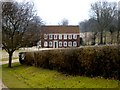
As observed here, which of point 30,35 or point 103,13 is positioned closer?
point 30,35

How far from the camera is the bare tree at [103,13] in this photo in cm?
6546

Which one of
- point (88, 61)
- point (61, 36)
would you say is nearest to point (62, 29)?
point (61, 36)

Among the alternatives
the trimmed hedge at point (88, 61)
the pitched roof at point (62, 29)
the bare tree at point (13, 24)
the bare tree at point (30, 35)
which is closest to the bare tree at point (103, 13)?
the pitched roof at point (62, 29)

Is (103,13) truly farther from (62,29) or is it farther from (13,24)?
(13,24)

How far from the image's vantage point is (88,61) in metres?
15.1

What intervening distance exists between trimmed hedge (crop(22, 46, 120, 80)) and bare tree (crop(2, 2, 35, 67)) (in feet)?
41.0

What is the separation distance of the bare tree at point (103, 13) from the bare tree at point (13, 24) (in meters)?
33.8

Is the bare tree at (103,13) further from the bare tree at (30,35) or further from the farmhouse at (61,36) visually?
the bare tree at (30,35)

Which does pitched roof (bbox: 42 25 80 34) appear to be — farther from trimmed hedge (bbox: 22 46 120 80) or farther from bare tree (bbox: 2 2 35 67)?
trimmed hedge (bbox: 22 46 120 80)

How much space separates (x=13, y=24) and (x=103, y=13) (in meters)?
35.7

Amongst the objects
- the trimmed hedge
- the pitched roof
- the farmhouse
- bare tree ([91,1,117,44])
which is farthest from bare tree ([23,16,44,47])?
the pitched roof

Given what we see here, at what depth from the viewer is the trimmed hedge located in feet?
42.9

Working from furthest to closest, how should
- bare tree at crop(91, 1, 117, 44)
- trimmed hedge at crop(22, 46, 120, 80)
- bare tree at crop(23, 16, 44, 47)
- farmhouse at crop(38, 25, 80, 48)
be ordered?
farmhouse at crop(38, 25, 80, 48) → bare tree at crop(91, 1, 117, 44) → bare tree at crop(23, 16, 44, 47) → trimmed hedge at crop(22, 46, 120, 80)

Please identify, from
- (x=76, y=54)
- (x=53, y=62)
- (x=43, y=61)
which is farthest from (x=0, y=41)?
(x=76, y=54)
